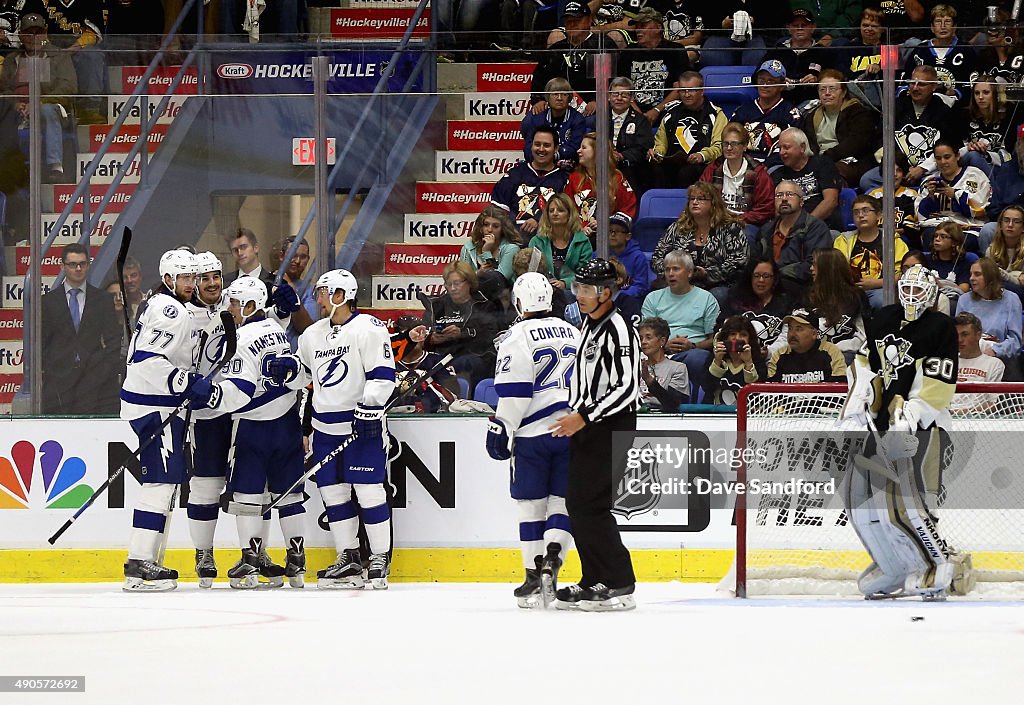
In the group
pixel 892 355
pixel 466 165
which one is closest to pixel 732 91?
pixel 466 165

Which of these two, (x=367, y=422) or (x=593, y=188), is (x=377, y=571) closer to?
(x=367, y=422)

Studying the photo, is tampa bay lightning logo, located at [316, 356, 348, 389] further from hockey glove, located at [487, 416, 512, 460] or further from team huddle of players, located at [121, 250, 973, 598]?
hockey glove, located at [487, 416, 512, 460]

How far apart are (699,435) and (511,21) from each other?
12.7 ft

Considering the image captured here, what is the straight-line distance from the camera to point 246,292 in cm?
843

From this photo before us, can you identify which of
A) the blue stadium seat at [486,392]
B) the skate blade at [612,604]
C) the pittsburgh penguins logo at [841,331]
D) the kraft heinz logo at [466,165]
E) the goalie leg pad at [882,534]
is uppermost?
the kraft heinz logo at [466,165]

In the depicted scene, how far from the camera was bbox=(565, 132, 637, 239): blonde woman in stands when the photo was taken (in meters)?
8.70

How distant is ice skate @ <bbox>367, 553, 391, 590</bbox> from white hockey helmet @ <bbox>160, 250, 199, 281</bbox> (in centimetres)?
176

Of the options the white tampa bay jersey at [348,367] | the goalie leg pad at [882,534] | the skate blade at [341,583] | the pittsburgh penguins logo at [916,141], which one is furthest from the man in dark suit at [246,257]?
the pittsburgh penguins logo at [916,141]

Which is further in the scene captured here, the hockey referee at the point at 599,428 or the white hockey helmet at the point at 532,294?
the white hockey helmet at the point at 532,294

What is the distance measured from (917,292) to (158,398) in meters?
3.81

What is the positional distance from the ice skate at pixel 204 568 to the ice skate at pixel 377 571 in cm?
83

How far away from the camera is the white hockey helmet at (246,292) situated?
27.7ft

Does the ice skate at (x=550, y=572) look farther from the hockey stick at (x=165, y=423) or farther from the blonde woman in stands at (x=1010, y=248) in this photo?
the blonde woman in stands at (x=1010, y=248)

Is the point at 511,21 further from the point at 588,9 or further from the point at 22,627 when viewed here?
the point at 22,627
